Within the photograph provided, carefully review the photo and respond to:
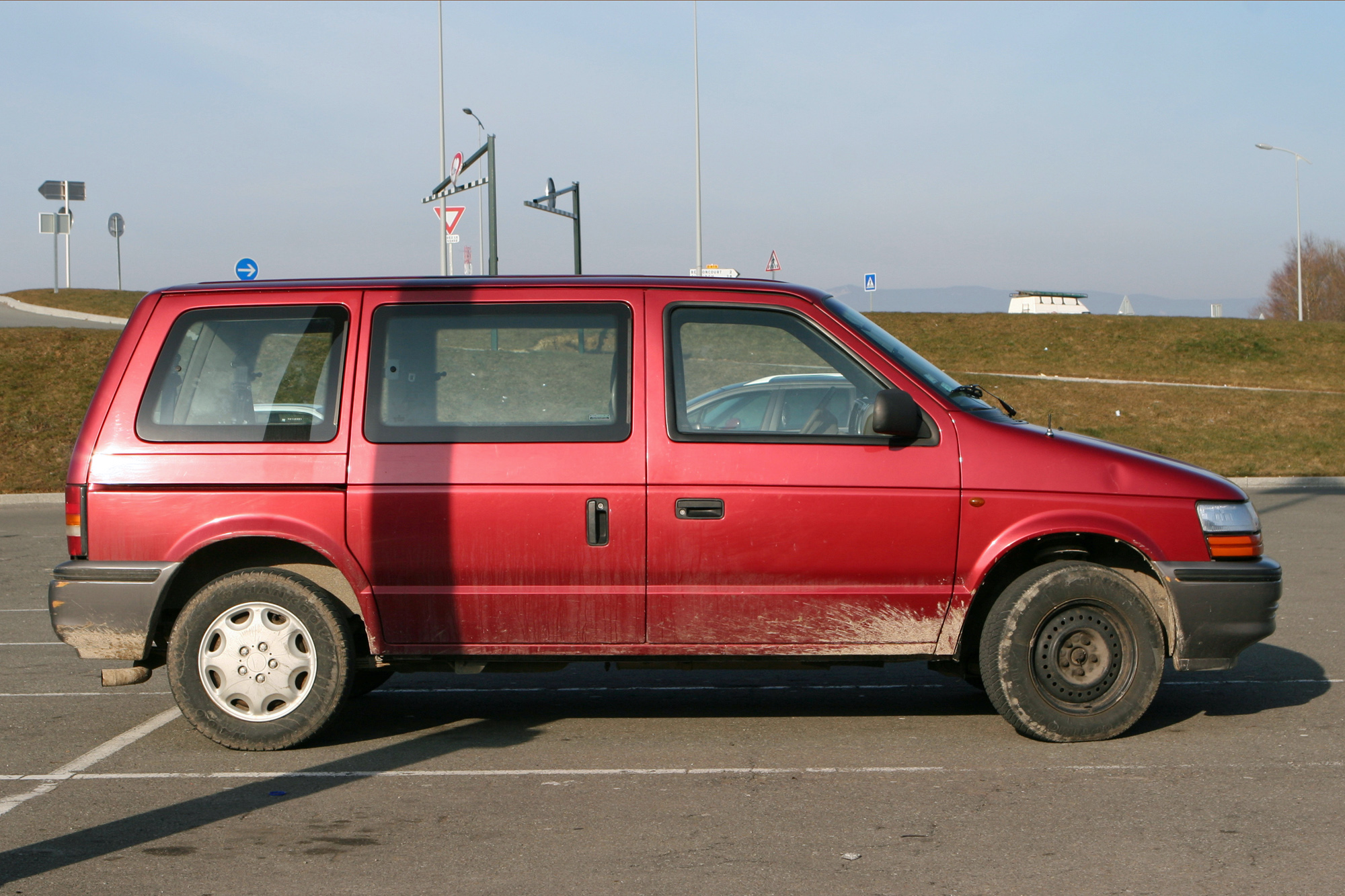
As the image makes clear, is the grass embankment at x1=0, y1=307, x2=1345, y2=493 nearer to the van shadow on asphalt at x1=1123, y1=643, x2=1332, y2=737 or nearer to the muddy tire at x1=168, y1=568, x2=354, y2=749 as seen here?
the van shadow on asphalt at x1=1123, y1=643, x2=1332, y2=737

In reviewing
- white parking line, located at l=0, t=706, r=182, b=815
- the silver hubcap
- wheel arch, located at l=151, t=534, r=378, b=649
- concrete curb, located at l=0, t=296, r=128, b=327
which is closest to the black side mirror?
wheel arch, located at l=151, t=534, r=378, b=649

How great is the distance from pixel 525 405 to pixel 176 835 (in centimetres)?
212

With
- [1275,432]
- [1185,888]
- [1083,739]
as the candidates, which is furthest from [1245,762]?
[1275,432]

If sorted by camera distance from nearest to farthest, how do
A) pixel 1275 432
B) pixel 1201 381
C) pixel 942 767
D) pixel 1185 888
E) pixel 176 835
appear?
pixel 1185 888 < pixel 176 835 < pixel 942 767 < pixel 1275 432 < pixel 1201 381

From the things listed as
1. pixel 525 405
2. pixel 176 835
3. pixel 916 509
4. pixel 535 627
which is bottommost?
pixel 176 835

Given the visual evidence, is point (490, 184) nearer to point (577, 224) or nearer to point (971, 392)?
point (577, 224)

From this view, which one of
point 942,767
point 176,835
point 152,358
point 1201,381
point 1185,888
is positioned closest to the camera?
point 1185,888

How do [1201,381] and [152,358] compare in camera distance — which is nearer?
[152,358]

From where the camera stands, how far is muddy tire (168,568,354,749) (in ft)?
17.5

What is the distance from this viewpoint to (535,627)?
533cm

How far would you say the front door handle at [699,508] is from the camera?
5.20 m

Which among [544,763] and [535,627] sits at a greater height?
[535,627]

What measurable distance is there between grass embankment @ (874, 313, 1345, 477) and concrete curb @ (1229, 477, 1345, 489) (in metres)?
0.24

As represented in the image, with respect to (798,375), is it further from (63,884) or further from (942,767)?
(63,884)
